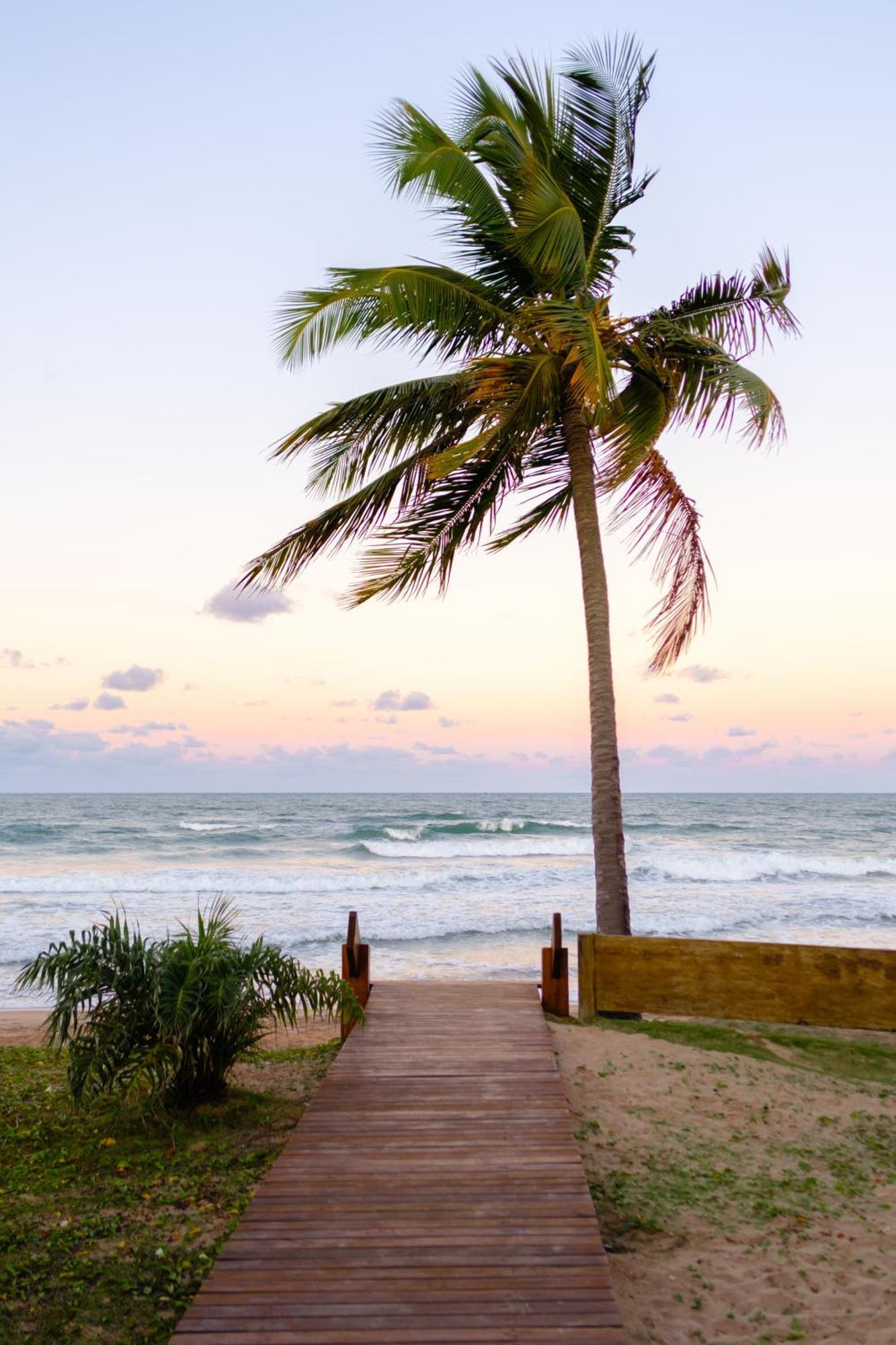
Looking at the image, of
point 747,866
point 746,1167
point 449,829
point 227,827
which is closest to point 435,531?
point 746,1167

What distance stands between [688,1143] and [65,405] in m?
14.0

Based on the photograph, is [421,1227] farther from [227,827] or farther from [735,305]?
[227,827]

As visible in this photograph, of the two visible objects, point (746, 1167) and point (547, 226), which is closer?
point (746, 1167)

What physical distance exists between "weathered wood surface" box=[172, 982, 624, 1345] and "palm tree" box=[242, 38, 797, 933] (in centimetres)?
347

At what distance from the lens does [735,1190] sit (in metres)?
4.52

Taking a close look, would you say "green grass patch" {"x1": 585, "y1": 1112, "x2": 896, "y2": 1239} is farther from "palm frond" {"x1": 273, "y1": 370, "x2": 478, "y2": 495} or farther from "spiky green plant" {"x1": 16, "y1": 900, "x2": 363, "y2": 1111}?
"palm frond" {"x1": 273, "y1": 370, "x2": 478, "y2": 495}

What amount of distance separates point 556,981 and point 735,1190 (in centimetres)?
297

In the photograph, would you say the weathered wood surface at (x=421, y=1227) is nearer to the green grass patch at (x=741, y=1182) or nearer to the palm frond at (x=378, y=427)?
the green grass patch at (x=741, y=1182)

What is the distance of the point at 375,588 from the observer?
8891 mm

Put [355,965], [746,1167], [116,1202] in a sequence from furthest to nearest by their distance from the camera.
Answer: [355,965] → [746,1167] → [116,1202]

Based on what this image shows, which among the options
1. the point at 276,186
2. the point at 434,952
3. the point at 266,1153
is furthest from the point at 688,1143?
the point at 276,186

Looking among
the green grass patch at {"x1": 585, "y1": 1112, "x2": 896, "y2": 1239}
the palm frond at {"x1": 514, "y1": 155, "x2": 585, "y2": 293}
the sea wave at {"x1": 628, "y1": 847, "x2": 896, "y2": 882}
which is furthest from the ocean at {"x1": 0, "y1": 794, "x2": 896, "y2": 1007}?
the palm frond at {"x1": 514, "y1": 155, "x2": 585, "y2": 293}

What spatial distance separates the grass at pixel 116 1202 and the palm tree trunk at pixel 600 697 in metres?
3.26

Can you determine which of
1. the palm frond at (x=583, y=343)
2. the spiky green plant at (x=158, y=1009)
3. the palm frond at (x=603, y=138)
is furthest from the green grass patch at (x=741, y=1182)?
the palm frond at (x=603, y=138)
